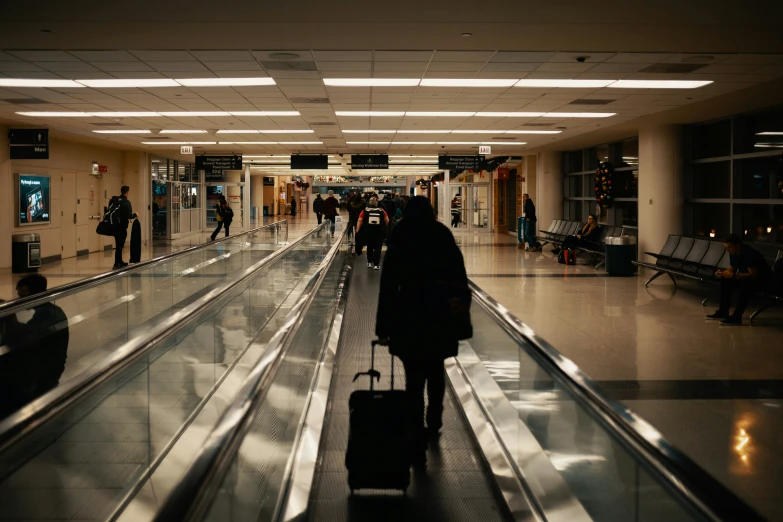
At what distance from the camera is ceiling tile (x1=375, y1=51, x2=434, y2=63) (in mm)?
8898

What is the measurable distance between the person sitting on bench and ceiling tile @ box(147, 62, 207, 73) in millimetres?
11522

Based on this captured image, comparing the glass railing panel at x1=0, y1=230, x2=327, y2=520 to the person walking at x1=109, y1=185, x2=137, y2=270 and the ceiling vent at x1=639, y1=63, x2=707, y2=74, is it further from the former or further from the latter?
the person walking at x1=109, y1=185, x2=137, y2=270

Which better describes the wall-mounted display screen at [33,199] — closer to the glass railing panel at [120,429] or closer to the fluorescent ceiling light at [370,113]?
the fluorescent ceiling light at [370,113]

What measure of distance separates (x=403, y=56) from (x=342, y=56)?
780mm

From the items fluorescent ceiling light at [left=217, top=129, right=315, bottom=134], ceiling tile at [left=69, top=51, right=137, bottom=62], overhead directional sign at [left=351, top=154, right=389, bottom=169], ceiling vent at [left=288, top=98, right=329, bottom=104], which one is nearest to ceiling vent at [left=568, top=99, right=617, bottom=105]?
ceiling vent at [left=288, top=98, right=329, bottom=104]

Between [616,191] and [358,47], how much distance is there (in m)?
13.7

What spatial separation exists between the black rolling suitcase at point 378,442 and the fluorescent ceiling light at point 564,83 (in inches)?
314

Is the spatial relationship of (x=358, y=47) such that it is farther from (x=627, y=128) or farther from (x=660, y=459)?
(x=627, y=128)

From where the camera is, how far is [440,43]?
8383 millimetres

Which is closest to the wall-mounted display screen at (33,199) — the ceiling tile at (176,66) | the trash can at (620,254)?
the ceiling tile at (176,66)

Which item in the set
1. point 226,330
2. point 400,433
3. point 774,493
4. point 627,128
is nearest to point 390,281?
point 400,433

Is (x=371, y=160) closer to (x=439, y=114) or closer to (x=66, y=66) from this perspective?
(x=439, y=114)

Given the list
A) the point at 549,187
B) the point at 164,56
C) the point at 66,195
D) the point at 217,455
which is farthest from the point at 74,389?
the point at 549,187

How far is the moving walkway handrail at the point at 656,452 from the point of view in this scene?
178 centimetres
